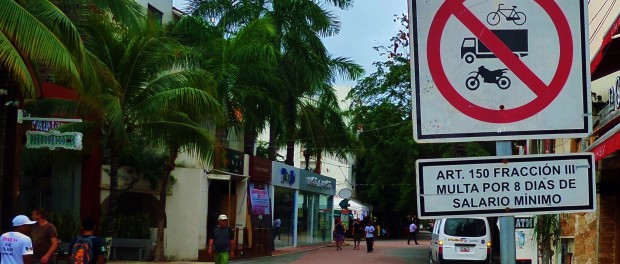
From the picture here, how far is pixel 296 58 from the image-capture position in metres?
32.9

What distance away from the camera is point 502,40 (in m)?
3.24

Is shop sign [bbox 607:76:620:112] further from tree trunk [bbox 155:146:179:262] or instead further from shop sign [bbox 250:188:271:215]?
shop sign [bbox 250:188:271:215]

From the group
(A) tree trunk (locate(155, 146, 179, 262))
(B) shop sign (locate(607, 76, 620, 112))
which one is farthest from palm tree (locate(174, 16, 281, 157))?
(B) shop sign (locate(607, 76, 620, 112))

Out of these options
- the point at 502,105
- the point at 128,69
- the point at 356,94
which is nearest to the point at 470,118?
the point at 502,105

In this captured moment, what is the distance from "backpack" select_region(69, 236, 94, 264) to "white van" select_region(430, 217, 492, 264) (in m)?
15.5

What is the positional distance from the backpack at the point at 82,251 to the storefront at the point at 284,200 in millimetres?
24391

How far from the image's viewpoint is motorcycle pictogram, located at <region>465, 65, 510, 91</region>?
10.6 feet

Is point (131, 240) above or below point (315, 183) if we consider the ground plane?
below

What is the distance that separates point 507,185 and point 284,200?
34882 mm

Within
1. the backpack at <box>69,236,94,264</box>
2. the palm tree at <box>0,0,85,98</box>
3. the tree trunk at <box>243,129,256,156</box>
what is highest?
the tree trunk at <box>243,129,256,156</box>

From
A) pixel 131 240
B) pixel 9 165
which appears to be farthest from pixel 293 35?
pixel 9 165

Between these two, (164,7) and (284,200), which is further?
(284,200)

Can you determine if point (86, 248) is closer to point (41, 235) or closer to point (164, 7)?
point (41, 235)

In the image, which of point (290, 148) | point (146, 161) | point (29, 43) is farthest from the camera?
point (290, 148)
